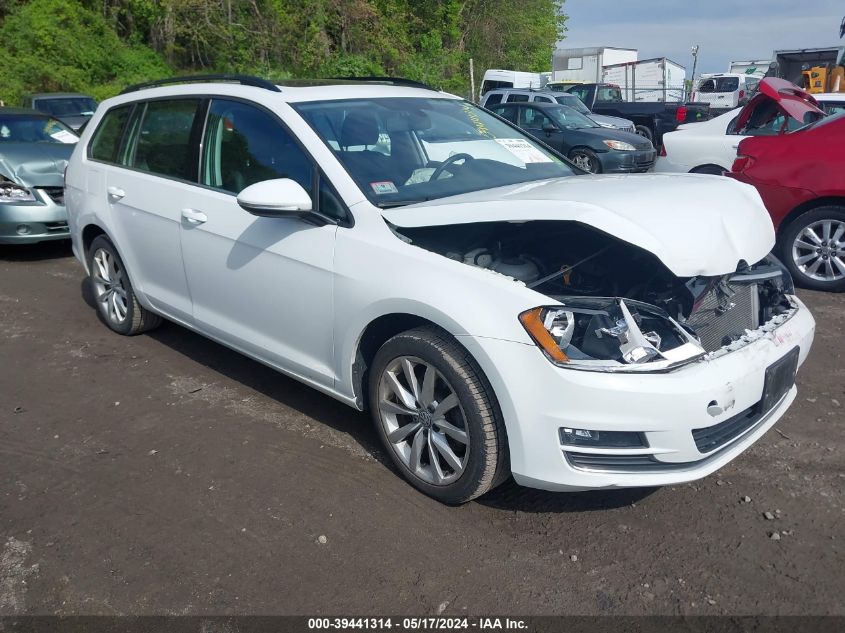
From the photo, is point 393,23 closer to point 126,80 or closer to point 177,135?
point 126,80

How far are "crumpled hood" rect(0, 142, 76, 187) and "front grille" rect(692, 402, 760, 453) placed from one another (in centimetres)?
734

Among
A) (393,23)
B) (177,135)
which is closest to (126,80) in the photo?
(393,23)

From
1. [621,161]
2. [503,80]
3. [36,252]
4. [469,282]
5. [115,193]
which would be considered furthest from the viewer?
[503,80]

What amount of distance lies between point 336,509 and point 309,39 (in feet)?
84.4

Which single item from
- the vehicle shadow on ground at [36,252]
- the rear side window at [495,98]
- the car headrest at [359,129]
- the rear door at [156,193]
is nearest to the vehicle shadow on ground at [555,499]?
the car headrest at [359,129]

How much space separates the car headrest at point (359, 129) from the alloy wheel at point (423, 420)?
1.21 metres

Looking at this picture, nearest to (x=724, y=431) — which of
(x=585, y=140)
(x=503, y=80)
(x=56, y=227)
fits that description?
(x=56, y=227)

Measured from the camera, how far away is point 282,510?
10.4 ft

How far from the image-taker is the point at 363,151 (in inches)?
143

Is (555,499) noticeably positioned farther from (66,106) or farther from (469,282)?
(66,106)

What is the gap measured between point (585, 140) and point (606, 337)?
11.8 meters

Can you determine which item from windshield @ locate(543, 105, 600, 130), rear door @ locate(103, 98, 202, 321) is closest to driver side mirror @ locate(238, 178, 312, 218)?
rear door @ locate(103, 98, 202, 321)

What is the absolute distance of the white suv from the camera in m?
2.70

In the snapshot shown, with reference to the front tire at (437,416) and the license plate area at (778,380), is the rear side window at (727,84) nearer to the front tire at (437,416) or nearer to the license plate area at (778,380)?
the license plate area at (778,380)
